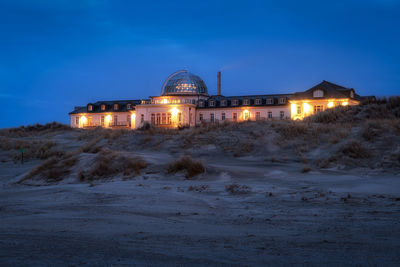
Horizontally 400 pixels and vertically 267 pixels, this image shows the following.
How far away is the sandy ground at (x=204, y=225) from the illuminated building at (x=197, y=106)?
44.2 metres

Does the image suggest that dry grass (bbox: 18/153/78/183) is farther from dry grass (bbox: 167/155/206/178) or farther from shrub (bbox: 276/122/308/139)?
shrub (bbox: 276/122/308/139)

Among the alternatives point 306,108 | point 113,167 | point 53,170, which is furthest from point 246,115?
point 53,170

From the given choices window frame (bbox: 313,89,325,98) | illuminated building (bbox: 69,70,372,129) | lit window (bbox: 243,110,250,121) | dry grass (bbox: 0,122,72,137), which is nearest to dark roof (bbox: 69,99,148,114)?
illuminated building (bbox: 69,70,372,129)

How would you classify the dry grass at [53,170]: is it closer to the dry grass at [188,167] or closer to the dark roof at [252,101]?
the dry grass at [188,167]

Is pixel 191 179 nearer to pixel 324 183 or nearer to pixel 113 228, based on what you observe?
pixel 324 183

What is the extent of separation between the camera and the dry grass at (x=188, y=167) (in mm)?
12465

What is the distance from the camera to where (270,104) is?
61750mm

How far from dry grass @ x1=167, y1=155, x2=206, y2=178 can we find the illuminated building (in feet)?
131

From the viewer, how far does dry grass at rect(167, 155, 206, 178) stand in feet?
40.9

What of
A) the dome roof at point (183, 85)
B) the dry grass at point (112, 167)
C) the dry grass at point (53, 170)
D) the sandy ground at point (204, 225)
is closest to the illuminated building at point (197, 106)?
the dome roof at point (183, 85)

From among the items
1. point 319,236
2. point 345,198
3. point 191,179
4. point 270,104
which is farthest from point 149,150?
point 270,104

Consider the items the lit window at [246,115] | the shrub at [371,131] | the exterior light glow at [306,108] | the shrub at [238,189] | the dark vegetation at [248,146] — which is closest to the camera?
the shrub at [238,189]

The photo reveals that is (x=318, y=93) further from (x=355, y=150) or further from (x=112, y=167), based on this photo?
(x=112, y=167)

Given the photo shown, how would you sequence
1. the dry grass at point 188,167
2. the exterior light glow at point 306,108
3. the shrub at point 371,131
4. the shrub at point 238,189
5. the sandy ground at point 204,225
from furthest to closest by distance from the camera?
1. the exterior light glow at point 306,108
2. the shrub at point 371,131
3. the dry grass at point 188,167
4. the shrub at point 238,189
5. the sandy ground at point 204,225
